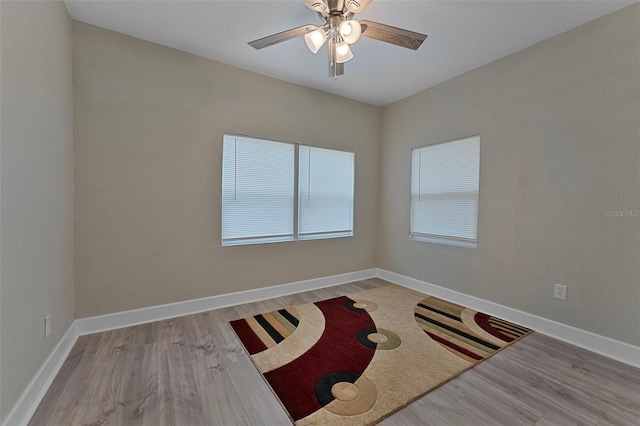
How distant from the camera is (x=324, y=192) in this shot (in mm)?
3652

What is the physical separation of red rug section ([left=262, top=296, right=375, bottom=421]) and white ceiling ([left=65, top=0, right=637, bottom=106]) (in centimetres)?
269

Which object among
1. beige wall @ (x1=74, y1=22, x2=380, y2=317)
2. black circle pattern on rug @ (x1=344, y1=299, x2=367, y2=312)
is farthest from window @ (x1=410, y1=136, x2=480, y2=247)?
beige wall @ (x1=74, y1=22, x2=380, y2=317)

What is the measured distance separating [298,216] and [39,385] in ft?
8.30

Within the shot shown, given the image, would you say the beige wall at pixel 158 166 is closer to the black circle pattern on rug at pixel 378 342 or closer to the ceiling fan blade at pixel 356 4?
the black circle pattern on rug at pixel 378 342

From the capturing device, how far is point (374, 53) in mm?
2598

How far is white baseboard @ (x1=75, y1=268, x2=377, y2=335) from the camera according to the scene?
2312 mm

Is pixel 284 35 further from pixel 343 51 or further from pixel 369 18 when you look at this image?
pixel 369 18

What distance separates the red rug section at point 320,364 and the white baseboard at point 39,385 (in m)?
1.25

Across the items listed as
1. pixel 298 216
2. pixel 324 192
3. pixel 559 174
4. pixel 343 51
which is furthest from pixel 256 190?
pixel 559 174

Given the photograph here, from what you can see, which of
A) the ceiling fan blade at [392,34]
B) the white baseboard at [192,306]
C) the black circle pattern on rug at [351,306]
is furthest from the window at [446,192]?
the ceiling fan blade at [392,34]

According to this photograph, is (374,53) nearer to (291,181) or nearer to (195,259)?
(291,181)

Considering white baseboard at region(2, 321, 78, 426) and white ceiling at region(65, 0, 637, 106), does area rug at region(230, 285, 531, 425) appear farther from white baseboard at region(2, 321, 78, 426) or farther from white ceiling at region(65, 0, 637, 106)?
white ceiling at region(65, 0, 637, 106)

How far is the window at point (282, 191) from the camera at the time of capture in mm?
2938

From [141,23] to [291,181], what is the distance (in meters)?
2.03
